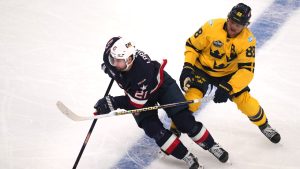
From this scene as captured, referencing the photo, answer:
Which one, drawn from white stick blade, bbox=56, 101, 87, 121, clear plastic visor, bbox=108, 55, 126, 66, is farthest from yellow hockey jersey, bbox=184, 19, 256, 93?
white stick blade, bbox=56, 101, 87, 121

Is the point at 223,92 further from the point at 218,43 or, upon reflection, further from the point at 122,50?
the point at 122,50

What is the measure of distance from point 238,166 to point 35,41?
2.45m

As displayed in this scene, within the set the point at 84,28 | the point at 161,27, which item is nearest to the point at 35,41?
the point at 84,28

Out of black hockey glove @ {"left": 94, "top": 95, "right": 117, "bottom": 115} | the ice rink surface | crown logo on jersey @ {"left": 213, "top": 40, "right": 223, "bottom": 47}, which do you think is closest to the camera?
black hockey glove @ {"left": 94, "top": 95, "right": 117, "bottom": 115}

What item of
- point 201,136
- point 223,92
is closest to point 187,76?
point 223,92

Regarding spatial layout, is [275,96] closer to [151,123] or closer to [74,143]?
[151,123]

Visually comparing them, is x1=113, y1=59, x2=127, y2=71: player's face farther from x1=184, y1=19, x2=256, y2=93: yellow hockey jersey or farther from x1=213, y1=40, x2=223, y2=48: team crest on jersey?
x1=213, y1=40, x2=223, y2=48: team crest on jersey

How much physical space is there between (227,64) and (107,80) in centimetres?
126

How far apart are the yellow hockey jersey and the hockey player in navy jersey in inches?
13.6

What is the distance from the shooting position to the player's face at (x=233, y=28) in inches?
145

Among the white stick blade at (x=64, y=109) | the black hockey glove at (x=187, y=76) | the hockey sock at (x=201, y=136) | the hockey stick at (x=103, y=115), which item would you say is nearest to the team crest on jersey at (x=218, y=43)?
the black hockey glove at (x=187, y=76)

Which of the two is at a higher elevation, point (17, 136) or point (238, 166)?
point (238, 166)

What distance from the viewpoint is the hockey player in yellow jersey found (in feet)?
12.2

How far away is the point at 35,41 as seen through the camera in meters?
5.32
